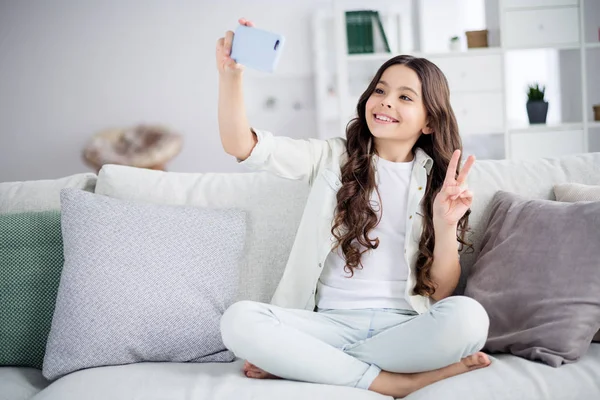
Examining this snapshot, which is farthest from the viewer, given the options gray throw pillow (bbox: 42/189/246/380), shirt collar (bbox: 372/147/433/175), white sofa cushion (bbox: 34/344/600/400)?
shirt collar (bbox: 372/147/433/175)

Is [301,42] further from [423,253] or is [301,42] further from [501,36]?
[423,253]

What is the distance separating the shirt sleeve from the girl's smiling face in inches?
5.9

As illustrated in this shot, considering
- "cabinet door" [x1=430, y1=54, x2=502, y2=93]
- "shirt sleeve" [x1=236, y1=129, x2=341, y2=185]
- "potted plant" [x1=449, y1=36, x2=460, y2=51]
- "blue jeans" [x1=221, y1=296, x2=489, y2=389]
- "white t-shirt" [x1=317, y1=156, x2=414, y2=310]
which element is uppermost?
"potted plant" [x1=449, y1=36, x2=460, y2=51]

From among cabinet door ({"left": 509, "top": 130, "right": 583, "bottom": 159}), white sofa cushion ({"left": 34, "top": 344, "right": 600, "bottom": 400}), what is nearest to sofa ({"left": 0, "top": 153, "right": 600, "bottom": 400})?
white sofa cushion ({"left": 34, "top": 344, "right": 600, "bottom": 400})

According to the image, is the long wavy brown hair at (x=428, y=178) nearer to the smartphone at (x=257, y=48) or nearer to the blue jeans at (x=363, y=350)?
the blue jeans at (x=363, y=350)

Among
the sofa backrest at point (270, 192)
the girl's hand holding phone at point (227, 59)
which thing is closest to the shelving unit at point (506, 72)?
A: the sofa backrest at point (270, 192)

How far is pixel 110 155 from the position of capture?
16.8 ft

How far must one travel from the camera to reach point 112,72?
5.34 meters

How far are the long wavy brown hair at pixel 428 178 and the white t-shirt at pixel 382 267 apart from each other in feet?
0.08

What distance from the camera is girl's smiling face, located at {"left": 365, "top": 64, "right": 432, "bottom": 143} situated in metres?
1.83

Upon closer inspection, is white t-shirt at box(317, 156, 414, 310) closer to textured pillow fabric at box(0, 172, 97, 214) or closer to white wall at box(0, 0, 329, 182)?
textured pillow fabric at box(0, 172, 97, 214)

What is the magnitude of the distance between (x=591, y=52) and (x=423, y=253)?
3.12 meters

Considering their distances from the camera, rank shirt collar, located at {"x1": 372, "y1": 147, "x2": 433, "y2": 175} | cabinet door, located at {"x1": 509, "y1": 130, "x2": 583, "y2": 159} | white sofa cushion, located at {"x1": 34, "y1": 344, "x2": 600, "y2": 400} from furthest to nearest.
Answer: cabinet door, located at {"x1": 509, "y1": 130, "x2": 583, "y2": 159} → shirt collar, located at {"x1": 372, "y1": 147, "x2": 433, "y2": 175} → white sofa cushion, located at {"x1": 34, "y1": 344, "x2": 600, "y2": 400}

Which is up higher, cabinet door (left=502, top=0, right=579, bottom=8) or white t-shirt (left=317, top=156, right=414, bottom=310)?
cabinet door (left=502, top=0, right=579, bottom=8)
